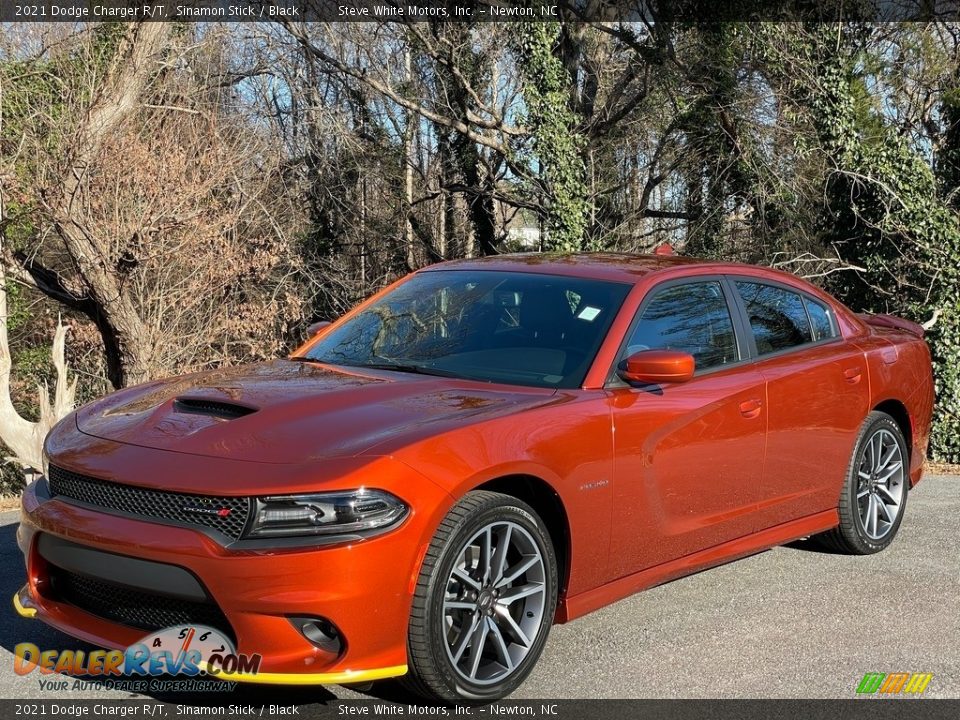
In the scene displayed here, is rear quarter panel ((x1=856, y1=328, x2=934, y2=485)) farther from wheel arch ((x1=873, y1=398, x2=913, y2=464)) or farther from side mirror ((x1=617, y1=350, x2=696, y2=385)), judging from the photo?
side mirror ((x1=617, y1=350, x2=696, y2=385))

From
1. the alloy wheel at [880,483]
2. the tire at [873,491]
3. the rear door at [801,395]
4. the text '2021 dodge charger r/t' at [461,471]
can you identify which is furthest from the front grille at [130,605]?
the alloy wheel at [880,483]

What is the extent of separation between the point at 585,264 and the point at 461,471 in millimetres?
1939

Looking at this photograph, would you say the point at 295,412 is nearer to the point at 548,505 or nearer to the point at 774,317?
the point at 548,505

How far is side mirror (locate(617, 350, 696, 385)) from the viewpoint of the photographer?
14.9 feet

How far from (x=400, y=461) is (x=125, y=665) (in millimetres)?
1187

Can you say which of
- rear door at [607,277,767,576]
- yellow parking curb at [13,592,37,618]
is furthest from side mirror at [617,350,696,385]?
yellow parking curb at [13,592,37,618]

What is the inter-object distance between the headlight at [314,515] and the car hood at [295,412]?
0.55 ft

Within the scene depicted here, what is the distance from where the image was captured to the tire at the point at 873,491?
20.0ft

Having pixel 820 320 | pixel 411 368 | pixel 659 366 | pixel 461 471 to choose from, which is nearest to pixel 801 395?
pixel 820 320

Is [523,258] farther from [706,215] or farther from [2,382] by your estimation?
[706,215]

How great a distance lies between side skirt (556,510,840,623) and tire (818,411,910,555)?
0.46 feet

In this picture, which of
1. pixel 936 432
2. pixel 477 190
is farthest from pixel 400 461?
pixel 477 190

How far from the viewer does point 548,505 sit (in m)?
4.33

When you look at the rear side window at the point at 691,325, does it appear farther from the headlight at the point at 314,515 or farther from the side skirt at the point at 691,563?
the headlight at the point at 314,515
